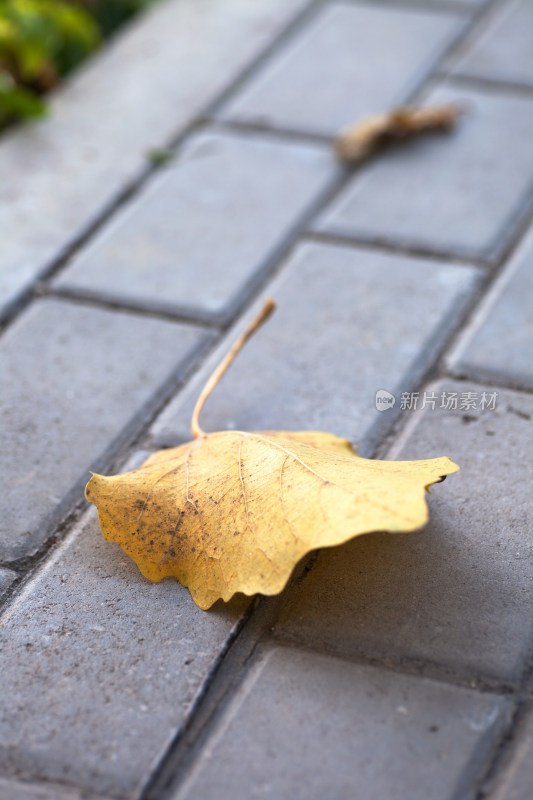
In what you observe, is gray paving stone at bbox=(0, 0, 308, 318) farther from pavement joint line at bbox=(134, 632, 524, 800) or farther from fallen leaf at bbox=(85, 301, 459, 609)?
pavement joint line at bbox=(134, 632, 524, 800)

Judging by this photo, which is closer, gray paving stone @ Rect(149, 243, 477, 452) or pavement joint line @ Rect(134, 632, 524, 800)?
pavement joint line @ Rect(134, 632, 524, 800)

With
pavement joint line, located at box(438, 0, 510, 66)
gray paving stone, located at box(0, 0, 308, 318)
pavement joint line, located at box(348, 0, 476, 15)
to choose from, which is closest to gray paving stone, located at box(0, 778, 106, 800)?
gray paving stone, located at box(0, 0, 308, 318)

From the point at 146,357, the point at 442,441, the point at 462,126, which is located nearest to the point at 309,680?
the point at 442,441

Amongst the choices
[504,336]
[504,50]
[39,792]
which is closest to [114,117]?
[504,50]

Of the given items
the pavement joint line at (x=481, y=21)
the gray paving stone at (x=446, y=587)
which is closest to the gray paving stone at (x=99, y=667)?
the gray paving stone at (x=446, y=587)

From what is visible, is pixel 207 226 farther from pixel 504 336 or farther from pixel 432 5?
pixel 432 5

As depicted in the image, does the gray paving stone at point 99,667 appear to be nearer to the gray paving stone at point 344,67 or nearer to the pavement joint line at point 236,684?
the pavement joint line at point 236,684

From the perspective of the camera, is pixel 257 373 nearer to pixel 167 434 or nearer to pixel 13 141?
pixel 167 434
